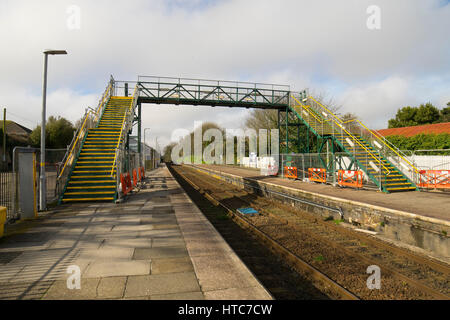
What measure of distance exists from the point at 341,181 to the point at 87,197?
12.9 meters

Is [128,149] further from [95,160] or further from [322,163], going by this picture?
[322,163]

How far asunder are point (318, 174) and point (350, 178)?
8.80ft

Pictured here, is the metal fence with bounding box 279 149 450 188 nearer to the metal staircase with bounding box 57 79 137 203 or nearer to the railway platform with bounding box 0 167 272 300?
the railway platform with bounding box 0 167 272 300

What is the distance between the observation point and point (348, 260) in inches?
236

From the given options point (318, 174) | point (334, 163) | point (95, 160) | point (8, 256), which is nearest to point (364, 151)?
point (334, 163)

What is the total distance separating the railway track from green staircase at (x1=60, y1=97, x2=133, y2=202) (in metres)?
6.82

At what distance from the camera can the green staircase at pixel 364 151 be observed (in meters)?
13.2

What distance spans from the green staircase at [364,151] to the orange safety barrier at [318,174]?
73.7 inches

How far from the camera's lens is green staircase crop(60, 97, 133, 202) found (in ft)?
38.6

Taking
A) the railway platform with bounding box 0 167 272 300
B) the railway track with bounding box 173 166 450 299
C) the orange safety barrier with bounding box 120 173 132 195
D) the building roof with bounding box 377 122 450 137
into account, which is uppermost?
the building roof with bounding box 377 122 450 137

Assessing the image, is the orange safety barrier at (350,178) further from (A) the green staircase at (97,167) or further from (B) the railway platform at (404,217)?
(A) the green staircase at (97,167)

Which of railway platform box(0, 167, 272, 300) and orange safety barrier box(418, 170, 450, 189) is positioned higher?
orange safety barrier box(418, 170, 450, 189)

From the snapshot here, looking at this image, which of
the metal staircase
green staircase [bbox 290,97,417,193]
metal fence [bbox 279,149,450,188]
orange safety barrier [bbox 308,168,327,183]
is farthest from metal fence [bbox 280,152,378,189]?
the metal staircase
